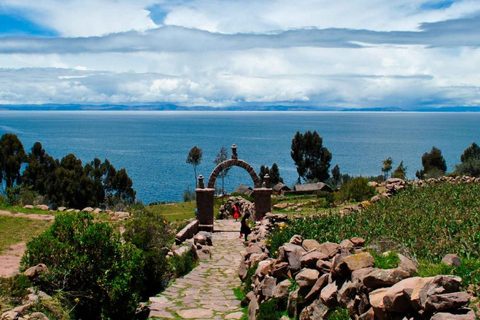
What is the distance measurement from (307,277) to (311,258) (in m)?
0.52

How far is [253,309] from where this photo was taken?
10.8 m

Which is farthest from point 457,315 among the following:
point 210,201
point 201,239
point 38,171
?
point 38,171

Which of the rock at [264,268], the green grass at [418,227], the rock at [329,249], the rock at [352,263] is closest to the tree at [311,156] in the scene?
the green grass at [418,227]

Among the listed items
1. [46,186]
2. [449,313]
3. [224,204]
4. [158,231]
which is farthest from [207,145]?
[449,313]

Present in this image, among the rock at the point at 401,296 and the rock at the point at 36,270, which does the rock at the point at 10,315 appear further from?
the rock at the point at 401,296

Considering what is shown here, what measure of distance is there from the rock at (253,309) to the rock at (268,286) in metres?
0.35

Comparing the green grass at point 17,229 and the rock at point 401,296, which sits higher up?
the rock at point 401,296

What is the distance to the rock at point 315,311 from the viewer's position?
8.62 meters

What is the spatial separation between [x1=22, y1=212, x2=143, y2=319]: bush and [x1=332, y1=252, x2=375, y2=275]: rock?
520 cm

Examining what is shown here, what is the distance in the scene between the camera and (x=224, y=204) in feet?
105

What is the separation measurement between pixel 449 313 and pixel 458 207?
9.50 meters

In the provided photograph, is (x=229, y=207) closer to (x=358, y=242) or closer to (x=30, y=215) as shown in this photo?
(x=30, y=215)

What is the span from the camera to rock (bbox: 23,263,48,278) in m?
10.6

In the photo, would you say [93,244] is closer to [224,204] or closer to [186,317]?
[186,317]
